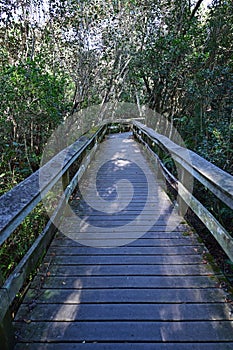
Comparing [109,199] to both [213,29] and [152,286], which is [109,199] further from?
[213,29]

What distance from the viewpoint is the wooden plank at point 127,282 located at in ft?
7.12

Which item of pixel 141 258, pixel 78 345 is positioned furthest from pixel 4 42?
pixel 78 345

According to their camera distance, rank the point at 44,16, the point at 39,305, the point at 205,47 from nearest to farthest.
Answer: the point at 39,305 → the point at 44,16 → the point at 205,47

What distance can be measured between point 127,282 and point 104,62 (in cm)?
941

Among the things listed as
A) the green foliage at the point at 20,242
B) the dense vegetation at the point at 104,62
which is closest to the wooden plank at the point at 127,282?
the green foliage at the point at 20,242

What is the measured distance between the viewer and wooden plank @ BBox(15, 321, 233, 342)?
170 cm

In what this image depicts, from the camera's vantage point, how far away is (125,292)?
210cm

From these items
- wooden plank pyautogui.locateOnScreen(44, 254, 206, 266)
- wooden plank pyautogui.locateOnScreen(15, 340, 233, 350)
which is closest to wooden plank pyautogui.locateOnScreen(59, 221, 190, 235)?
wooden plank pyautogui.locateOnScreen(44, 254, 206, 266)

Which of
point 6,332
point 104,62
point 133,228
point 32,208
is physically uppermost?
point 104,62

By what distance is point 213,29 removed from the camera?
23.9ft

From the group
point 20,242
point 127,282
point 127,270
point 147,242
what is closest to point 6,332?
point 127,282

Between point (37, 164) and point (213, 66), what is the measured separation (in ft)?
17.1

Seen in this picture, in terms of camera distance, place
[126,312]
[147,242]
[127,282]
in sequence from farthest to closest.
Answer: [147,242] → [127,282] → [126,312]

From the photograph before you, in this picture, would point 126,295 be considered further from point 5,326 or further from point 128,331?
point 5,326
